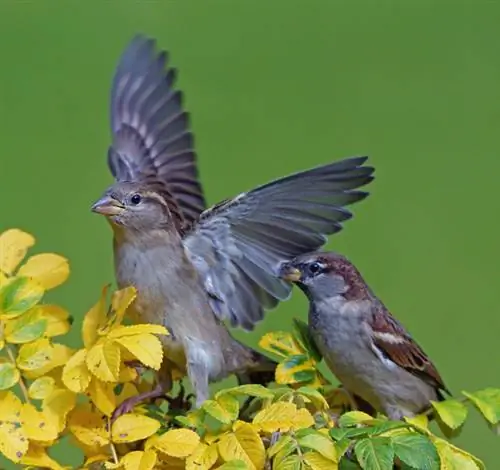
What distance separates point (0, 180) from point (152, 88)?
2673mm

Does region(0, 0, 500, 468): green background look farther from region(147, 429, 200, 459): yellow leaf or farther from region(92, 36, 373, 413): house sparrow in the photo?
region(147, 429, 200, 459): yellow leaf

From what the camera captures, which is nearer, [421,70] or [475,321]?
[475,321]

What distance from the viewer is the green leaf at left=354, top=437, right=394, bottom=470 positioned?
1439 mm

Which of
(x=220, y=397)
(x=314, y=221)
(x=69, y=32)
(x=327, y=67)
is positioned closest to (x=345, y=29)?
(x=327, y=67)

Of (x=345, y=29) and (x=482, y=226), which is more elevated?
(x=345, y=29)

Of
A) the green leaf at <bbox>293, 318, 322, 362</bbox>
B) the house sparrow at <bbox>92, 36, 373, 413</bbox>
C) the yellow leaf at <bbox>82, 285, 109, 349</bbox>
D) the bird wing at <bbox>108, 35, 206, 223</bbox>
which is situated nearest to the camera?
the yellow leaf at <bbox>82, 285, 109, 349</bbox>

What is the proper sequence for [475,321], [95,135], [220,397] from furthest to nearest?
[95,135] < [475,321] < [220,397]

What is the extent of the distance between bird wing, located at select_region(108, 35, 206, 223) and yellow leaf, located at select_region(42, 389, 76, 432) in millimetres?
937

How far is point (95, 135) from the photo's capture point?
5.25 metres

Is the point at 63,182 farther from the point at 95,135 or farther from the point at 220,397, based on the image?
the point at 220,397

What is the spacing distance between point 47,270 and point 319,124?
371cm

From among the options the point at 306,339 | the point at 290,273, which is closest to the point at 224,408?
the point at 306,339

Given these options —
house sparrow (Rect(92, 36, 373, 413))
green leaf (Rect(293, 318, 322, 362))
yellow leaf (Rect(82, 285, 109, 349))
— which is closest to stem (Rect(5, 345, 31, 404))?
yellow leaf (Rect(82, 285, 109, 349))

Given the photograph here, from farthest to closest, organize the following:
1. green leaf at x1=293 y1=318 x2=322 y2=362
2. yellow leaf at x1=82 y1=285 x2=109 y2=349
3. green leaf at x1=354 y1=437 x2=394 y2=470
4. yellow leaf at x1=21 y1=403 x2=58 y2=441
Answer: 1. green leaf at x1=293 y1=318 x2=322 y2=362
2. yellow leaf at x1=82 y1=285 x2=109 y2=349
3. yellow leaf at x1=21 y1=403 x2=58 y2=441
4. green leaf at x1=354 y1=437 x2=394 y2=470
